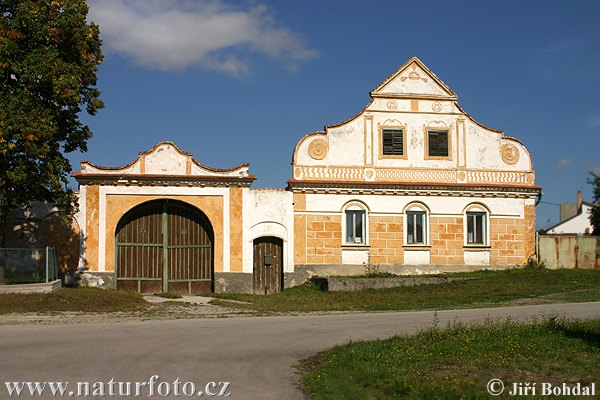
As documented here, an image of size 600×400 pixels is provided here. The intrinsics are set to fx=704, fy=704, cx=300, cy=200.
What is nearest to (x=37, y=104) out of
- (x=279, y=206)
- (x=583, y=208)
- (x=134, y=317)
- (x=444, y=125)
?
(x=134, y=317)

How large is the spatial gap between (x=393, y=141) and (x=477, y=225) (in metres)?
5.38

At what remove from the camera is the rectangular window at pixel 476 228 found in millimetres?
31469

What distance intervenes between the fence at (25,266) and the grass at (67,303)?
2.96 feet

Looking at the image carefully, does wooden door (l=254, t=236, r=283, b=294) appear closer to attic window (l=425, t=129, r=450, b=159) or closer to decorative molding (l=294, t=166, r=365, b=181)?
decorative molding (l=294, t=166, r=365, b=181)

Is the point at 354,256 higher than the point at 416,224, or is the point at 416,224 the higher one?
the point at 416,224

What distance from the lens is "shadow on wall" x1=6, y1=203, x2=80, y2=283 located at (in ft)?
89.5

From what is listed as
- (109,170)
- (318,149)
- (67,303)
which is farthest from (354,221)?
(67,303)

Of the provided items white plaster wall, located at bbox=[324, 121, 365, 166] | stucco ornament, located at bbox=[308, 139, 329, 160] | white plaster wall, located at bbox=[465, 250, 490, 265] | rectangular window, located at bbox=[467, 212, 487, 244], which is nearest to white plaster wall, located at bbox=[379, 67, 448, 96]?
white plaster wall, located at bbox=[324, 121, 365, 166]

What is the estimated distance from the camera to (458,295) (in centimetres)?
2533

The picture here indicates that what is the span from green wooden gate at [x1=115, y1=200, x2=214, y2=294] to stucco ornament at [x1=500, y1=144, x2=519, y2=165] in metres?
13.6

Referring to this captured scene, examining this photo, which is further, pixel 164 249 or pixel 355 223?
pixel 355 223

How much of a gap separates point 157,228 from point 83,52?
319 inches

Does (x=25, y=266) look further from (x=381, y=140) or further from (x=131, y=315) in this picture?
(x=381, y=140)

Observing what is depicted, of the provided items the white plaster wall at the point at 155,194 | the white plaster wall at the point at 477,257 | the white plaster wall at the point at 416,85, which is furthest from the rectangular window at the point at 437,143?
the white plaster wall at the point at 155,194
